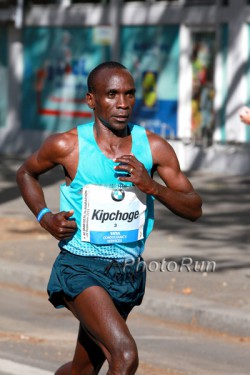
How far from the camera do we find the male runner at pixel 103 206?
563 cm

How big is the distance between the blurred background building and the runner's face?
14857 mm

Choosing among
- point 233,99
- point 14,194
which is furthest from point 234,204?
point 233,99

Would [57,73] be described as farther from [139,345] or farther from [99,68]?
[99,68]

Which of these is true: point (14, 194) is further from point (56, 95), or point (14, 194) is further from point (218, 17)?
point (56, 95)

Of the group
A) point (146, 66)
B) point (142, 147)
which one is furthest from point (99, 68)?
point (146, 66)

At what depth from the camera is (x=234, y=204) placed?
1630cm

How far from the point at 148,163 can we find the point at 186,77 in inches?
665

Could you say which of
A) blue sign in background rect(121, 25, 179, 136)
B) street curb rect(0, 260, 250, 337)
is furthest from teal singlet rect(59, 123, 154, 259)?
blue sign in background rect(121, 25, 179, 136)

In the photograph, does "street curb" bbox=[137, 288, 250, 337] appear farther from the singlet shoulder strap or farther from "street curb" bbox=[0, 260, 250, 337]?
the singlet shoulder strap

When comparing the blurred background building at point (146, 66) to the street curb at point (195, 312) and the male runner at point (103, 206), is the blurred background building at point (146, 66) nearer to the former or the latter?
the street curb at point (195, 312)

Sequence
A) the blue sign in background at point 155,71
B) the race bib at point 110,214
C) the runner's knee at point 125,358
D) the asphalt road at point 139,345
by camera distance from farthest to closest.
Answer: the blue sign in background at point 155,71 → the asphalt road at point 139,345 → the race bib at point 110,214 → the runner's knee at point 125,358

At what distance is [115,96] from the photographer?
5.65 meters

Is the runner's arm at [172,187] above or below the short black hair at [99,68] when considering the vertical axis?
below

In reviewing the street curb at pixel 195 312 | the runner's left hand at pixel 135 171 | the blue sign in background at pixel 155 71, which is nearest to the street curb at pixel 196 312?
the street curb at pixel 195 312
